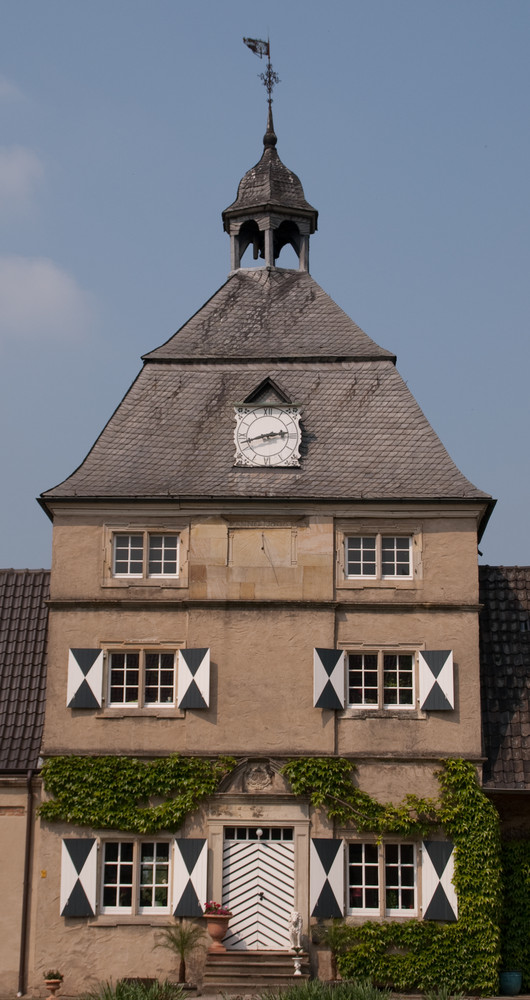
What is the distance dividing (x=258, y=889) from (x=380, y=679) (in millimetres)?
4087

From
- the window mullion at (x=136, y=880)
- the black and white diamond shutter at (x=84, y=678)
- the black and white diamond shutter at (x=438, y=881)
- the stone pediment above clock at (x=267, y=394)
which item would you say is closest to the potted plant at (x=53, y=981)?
the window mullion at (x=136, y=880)

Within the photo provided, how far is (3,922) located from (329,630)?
7.42 metres

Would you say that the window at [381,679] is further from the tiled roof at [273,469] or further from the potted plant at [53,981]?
the potted plant at [53,981]

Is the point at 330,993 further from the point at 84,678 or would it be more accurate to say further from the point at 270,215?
the point at 270,215

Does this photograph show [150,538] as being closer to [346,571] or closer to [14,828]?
[346,571]

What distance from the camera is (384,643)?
24.3 meters

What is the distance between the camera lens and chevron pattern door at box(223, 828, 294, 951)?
2320 centimetres

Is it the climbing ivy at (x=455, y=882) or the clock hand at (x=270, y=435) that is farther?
the clock hand at (x=270, y=435)

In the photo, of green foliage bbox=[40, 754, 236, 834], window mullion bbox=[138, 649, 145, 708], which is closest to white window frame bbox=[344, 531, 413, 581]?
window mullion bbox=[138, 649, 145, 708]

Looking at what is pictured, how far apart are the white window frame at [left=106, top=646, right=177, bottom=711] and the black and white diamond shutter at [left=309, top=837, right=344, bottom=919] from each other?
3.51 m

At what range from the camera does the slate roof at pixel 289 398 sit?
25.2 m

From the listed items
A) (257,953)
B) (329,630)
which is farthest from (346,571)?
(257,953)

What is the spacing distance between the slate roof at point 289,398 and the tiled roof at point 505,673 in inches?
97.6

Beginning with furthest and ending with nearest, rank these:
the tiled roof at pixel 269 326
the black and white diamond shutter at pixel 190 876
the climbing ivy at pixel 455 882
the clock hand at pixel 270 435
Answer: the tiled roof at pixel 269 326, the clock hand at pixel 270 435, the black and white diamond shutter at pixel 190 876, the climbing ivy at pixel 455 882
